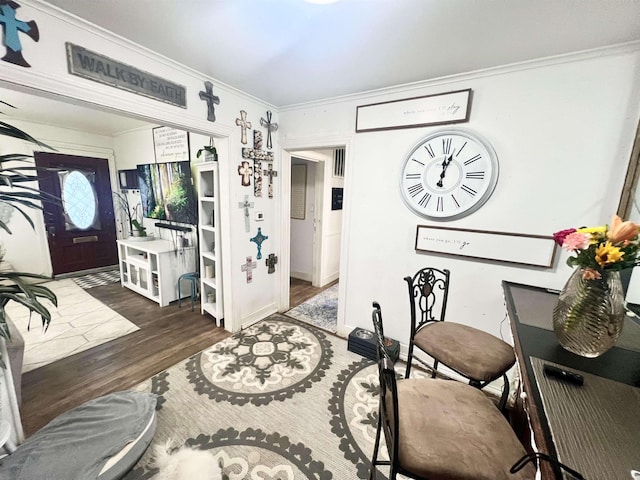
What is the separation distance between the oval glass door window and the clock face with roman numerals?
5208 mm

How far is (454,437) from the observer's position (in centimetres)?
88

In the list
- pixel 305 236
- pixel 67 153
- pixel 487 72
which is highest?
pixel 487 72

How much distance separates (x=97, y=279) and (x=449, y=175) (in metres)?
5.30

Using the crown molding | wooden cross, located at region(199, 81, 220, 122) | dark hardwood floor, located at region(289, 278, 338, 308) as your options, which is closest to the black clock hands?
the crown molding

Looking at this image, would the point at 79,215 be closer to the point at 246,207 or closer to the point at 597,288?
the point at 246,207

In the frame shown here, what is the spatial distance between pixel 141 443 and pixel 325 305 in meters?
2.33

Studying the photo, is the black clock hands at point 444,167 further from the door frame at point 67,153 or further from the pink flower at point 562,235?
the door frame at point 67,153

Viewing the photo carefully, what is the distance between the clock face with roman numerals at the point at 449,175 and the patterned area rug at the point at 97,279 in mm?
4678

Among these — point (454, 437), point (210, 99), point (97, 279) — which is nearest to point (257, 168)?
point (210, 99)

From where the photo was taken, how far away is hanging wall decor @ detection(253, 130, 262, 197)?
2.56 m

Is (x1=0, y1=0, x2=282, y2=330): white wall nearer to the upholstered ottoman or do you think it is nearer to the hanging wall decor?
the hanging wall decor

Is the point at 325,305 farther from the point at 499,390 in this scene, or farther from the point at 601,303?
the point at 601,303

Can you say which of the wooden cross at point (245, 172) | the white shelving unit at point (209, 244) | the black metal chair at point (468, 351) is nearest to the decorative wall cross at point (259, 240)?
the white shelving unit at point (209, 244)

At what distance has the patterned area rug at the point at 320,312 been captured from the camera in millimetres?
2897
